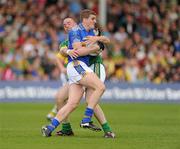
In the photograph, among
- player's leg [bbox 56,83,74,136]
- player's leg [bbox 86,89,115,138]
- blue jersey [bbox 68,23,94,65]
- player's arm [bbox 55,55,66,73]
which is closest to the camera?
blue jersey [bbox 68,23,94,65]

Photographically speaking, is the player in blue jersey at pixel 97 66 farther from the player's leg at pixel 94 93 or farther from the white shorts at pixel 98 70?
the player's leg at pixel 94 93

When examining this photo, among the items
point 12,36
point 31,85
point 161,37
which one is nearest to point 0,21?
point 12,36

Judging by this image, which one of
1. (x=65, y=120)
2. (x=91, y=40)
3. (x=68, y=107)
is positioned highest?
(x=91, y=40)

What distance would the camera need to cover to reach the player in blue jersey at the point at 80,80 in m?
14.5

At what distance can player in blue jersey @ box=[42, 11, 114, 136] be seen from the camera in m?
14.5

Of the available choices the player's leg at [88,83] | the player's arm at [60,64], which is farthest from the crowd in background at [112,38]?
the player's leg at [88,83]

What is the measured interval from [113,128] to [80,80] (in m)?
3.35

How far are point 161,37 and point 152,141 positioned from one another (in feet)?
61.1

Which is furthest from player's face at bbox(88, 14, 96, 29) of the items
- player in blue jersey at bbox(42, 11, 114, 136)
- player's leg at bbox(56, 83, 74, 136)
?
player's leg at bbox(56, 83, 74, 136)

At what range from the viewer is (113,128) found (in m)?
17.7

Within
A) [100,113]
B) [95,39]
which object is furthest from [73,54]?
[100,113]

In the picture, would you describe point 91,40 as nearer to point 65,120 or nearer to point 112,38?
point 65,120

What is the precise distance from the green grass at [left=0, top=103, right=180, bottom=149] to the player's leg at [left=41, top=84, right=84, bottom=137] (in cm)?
20

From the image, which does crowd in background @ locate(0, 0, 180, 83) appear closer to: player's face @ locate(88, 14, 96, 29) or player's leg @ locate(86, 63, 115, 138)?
player's leg @ locate(86, 63, 115, 138)
